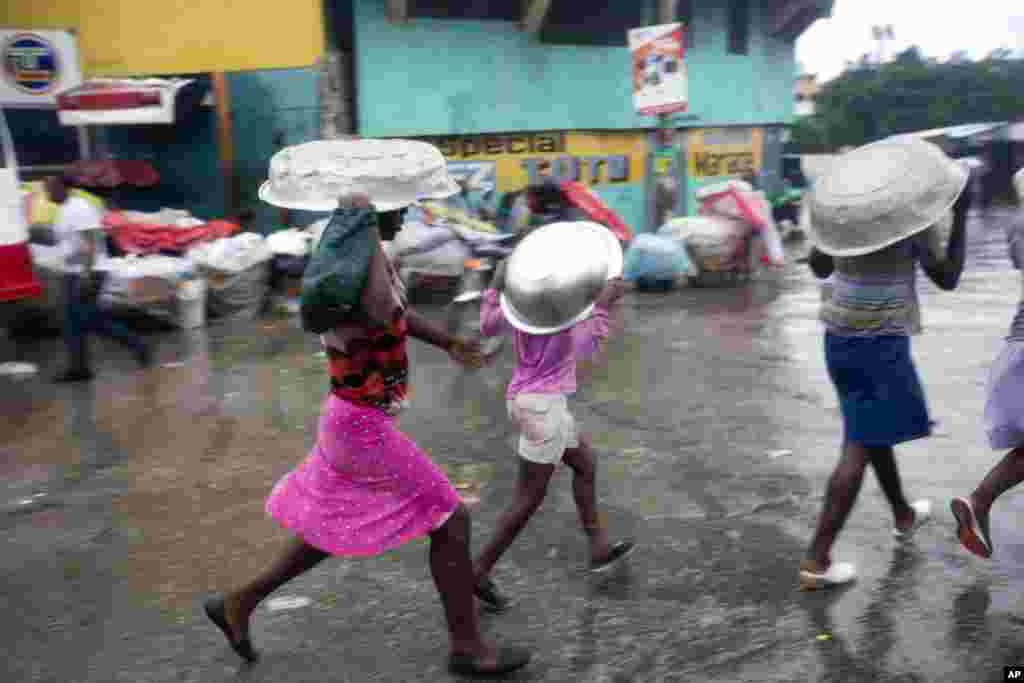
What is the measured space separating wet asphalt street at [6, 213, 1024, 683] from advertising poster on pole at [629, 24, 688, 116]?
5.96 m

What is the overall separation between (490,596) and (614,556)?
23.3 inches

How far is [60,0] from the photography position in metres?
11.8

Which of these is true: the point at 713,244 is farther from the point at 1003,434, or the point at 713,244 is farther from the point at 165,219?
the point at 1003,434

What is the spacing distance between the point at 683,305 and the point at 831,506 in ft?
23.4

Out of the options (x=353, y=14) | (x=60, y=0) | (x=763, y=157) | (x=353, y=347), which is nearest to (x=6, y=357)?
(x=60, y=0)

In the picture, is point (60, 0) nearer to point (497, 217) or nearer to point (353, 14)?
point (353, 14)

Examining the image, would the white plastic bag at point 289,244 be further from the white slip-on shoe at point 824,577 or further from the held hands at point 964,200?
the held hands at point 964,200

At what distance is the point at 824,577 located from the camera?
3492mm

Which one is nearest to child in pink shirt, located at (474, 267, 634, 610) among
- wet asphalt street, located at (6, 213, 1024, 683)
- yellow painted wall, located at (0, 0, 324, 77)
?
wet asphalt street, located at (6, 213, 1024, 683)

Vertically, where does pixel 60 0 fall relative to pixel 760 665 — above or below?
above

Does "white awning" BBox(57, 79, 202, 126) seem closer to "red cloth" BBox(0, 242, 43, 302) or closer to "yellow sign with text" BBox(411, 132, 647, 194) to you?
"red cloth" BBox(0, 242, 43, 302)

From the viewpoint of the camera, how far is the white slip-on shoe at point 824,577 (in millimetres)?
3490

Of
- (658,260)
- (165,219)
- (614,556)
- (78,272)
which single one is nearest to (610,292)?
(614,556)

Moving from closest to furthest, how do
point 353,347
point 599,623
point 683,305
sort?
point 353,347 < point 599,623 < point 683,305
